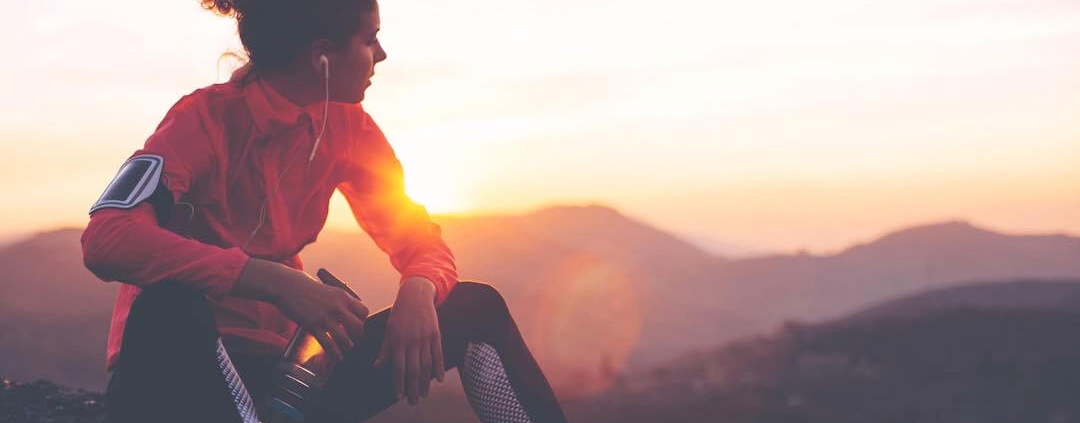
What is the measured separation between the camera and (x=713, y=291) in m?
93.2

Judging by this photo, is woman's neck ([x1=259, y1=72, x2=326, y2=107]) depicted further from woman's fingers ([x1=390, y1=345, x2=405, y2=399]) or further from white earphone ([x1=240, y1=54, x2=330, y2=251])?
woman's fingers ([x1=390, y1=345, x2=405, y2=399])

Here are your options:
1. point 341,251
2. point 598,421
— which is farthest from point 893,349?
point 341,251

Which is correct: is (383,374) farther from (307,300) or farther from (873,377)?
(873,377)

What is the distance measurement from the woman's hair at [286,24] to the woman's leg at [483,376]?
2.52 feet

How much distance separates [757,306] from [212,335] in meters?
87.9

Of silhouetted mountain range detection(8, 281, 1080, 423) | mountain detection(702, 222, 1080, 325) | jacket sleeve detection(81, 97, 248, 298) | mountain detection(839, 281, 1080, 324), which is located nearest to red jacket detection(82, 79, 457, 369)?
jacket sleeve detection(81, 97, 248, 298)

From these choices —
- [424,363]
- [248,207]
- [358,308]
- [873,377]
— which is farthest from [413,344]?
[873,377]

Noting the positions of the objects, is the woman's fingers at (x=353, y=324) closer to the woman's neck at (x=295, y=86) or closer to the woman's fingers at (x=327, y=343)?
the woman's fingers at (x=327, y=343)

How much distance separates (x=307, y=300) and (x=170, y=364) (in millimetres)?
349

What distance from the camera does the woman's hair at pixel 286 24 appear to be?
291cm

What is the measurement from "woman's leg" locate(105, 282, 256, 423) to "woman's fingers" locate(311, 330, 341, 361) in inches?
9.8

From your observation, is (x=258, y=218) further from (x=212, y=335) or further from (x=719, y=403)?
(x=719, y=403)

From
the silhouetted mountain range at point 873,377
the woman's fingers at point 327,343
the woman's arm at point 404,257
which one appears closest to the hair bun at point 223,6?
the woman's arm at point 404,257

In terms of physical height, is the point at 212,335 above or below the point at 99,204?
below
